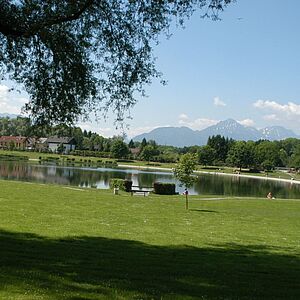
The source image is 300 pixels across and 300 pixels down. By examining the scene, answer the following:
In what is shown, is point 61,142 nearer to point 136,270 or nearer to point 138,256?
point 138,256

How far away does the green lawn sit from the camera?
8281mm

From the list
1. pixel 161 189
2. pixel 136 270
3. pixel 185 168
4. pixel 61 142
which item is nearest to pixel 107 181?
pixel 161 189

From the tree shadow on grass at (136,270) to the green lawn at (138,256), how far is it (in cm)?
2

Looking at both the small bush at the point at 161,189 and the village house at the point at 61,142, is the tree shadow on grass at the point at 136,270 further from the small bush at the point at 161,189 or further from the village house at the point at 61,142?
the small bush at the point at 161,189

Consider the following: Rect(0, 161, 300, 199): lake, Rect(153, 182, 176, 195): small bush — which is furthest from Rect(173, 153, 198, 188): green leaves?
Rect(153, 182, 176, 195): small bush

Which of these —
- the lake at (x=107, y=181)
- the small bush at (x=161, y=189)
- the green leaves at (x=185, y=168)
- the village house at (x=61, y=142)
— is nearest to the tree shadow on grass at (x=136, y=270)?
the village house at (x=61, y=142)

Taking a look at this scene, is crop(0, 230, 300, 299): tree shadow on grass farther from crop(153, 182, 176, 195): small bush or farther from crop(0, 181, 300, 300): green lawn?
crop(153, 182, 176, 195): small bush

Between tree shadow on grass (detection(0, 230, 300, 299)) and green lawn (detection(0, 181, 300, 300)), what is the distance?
0.02 meters

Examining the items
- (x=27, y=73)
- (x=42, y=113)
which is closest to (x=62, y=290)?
(x=42, y=113)

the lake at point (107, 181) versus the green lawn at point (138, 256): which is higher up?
the green lawn at point (138, 256)

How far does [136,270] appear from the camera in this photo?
10117 millimetres

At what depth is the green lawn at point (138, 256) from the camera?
27.2 feet

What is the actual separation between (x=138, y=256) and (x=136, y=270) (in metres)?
1.97

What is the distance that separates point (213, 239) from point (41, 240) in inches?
268
